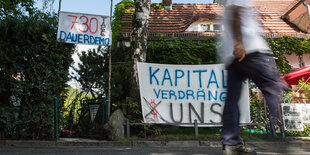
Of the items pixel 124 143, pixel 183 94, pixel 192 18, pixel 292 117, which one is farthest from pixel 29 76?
pixel 192 18

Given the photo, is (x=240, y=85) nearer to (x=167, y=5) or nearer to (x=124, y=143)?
(x=124, y=143)

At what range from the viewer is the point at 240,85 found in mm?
2109

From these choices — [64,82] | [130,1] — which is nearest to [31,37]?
[64,82]

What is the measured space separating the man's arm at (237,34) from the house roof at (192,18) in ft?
32.0

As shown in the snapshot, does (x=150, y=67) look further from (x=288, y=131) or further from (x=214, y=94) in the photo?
(x=288, y=131)

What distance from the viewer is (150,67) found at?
19.9ft

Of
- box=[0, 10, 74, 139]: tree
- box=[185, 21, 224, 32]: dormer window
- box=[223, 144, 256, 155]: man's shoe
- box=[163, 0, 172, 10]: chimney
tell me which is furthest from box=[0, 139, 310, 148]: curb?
box=[163, 0, 172, 10]: chimney

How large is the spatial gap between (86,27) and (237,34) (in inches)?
186

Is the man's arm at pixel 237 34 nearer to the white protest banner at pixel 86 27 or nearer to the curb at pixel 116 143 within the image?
the curb at pixel 116 143

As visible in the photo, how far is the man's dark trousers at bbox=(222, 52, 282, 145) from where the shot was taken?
1.98 m

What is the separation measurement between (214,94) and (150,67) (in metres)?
1.78

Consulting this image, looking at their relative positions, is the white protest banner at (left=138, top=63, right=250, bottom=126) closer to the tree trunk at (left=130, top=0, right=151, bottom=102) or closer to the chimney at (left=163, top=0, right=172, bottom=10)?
the tree trunk at (left=130, top=0, right=151, bottom=102)

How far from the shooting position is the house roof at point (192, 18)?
40.3 feet

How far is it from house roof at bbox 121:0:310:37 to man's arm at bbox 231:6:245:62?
9756 millimetres
